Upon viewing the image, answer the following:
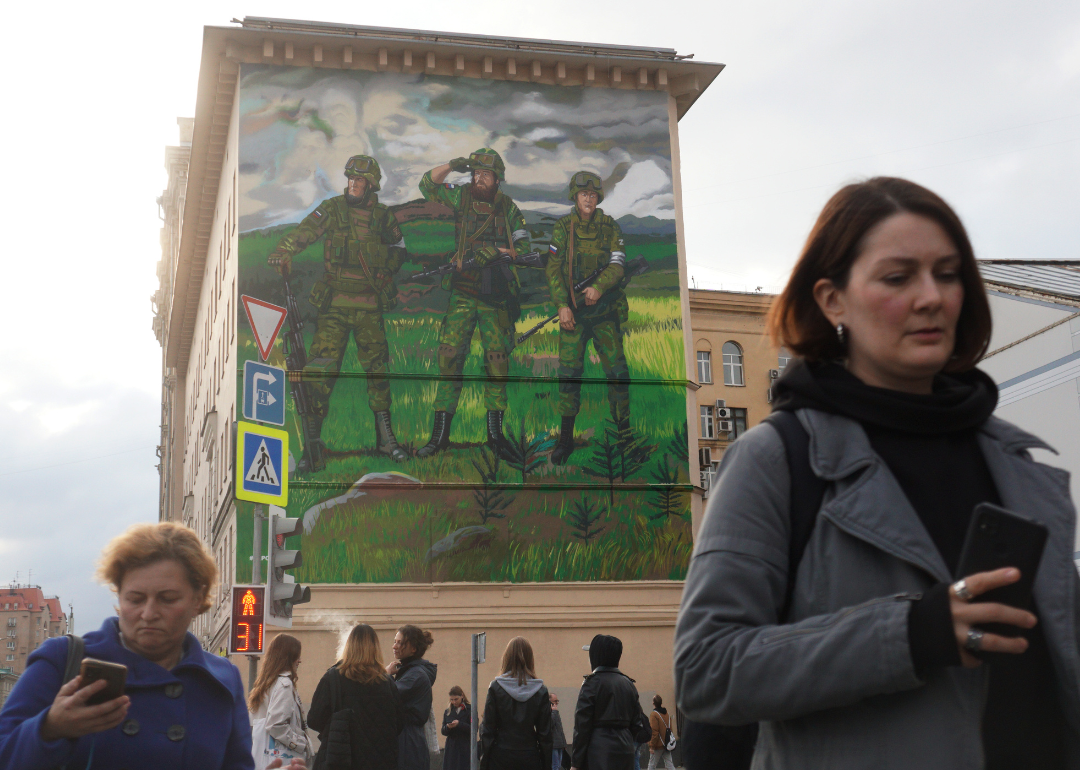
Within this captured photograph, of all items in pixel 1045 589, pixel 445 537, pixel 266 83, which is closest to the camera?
pixel 1045 589

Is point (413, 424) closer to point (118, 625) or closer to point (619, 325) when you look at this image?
point (619, 325)

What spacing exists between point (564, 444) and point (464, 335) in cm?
399

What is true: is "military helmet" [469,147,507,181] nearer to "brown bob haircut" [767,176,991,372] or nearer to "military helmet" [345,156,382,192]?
"military helmet" [345,156,382,192]

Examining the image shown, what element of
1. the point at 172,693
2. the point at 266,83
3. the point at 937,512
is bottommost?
the point at 172,693

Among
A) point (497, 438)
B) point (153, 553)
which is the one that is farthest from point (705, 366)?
point (153, 553)

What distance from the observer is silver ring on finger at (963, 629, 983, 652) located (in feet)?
5.98

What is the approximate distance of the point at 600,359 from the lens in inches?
1374

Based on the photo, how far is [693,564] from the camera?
2.11 m

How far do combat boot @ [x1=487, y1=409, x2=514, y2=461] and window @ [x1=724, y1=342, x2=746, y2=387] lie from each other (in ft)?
70.1

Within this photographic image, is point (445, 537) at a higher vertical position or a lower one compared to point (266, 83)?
lower

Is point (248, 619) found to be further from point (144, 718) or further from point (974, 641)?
point (974, 641)

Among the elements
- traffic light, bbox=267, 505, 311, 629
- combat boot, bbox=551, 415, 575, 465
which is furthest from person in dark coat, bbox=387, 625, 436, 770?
combat boot, bbox=551, 415, 575, 465

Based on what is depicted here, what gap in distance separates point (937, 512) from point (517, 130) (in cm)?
3515

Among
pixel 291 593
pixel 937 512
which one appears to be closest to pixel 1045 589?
pixel 937 512
